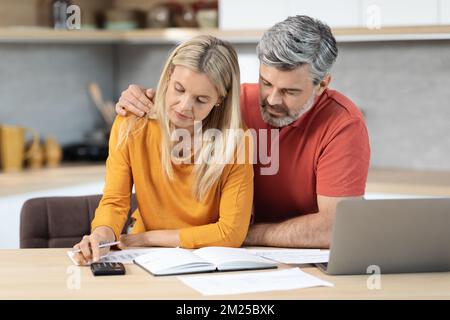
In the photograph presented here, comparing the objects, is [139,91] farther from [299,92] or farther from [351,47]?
[351,47]

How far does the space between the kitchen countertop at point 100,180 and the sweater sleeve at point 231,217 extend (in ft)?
4.50

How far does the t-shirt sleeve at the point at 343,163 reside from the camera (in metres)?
2.32

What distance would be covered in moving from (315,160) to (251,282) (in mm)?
631

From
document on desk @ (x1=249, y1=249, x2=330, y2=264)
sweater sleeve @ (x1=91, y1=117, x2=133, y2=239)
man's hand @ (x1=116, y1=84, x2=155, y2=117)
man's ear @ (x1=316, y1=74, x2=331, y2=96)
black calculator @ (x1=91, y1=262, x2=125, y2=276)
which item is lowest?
document on desk @ (x1=249, y1=249, x2=330, y2=264)

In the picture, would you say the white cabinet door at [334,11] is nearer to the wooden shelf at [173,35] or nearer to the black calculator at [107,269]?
the wooden shelf at [173,35]

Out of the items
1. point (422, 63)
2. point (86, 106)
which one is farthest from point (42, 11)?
point (422, 63)

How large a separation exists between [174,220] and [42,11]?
2041mm

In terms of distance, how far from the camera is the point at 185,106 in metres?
2.16

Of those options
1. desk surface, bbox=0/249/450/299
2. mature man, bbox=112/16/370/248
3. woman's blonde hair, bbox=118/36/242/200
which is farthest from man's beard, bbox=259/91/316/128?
→ desk surface, bbox=0/249/450/299

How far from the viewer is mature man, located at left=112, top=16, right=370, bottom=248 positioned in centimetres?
225

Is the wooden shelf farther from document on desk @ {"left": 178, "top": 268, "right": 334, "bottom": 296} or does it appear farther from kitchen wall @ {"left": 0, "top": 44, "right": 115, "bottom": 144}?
document on desk @ {"left": 178, "top": 268, "right": 334, "bottom": 296}

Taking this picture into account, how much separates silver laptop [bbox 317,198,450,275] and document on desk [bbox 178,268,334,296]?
85 mm

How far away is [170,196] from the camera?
2281mm

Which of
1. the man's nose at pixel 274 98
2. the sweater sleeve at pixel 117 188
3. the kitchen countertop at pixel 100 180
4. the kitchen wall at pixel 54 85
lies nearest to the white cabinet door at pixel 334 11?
the kitchen countertop at pixel 100 180
